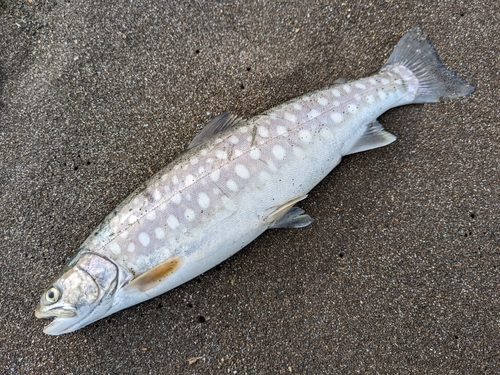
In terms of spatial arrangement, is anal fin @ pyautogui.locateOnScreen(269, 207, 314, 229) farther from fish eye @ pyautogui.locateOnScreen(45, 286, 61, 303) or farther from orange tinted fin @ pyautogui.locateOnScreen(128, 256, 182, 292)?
fish eye @ pyautogui.locateOnScreen(45, 286, 61, 303)

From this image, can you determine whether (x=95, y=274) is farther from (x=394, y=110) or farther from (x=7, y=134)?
(x=394, y=110)

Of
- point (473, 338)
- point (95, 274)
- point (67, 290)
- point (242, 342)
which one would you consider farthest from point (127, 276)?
point (473, 338)

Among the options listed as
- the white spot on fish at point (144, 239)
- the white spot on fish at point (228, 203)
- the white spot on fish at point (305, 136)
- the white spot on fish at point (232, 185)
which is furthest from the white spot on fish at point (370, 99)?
the white spot on fish at point (144, 239)

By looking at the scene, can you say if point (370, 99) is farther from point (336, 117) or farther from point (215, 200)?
point (215, 200)

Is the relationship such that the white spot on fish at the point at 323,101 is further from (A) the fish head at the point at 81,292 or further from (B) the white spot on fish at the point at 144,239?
(A) the fish head at the point at 81,292

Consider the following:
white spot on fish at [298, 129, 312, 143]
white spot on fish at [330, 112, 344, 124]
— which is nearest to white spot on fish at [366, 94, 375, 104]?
white spot on fish at [330, 112, 344, 124]

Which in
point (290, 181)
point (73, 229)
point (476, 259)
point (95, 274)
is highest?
point (73, 229)
